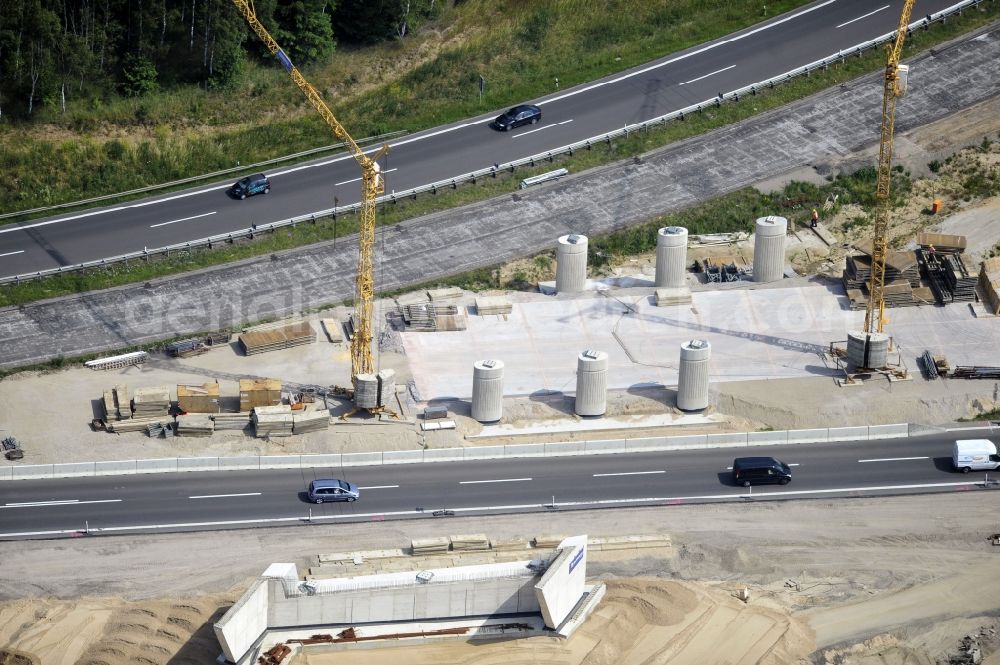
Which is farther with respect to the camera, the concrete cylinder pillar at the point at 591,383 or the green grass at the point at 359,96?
the green grass at the point at 359,96

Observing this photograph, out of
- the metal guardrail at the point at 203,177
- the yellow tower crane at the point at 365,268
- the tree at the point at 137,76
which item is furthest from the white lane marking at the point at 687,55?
the yellow tower crane at the point at 365,268

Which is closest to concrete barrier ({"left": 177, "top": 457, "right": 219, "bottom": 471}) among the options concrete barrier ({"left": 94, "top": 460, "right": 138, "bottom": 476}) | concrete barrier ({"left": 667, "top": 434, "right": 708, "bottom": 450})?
concrete barrier ({"left": 94, "top": 460, "right": 138, "bottom": 476})

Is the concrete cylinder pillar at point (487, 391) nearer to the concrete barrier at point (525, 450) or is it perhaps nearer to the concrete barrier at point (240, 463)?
the concrete barrier at point (525, 450)

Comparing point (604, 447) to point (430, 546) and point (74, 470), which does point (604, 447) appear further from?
point (74, 470)

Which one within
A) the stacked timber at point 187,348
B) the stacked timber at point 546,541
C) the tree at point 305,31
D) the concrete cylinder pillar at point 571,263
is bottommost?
the stacked timber at point 546,541

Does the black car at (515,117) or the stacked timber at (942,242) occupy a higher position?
the black car at (515,117)

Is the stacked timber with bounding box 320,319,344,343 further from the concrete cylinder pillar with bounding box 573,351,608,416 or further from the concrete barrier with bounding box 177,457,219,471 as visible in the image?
the concrete cylinder pillar with bounding box 573,351,608,416
